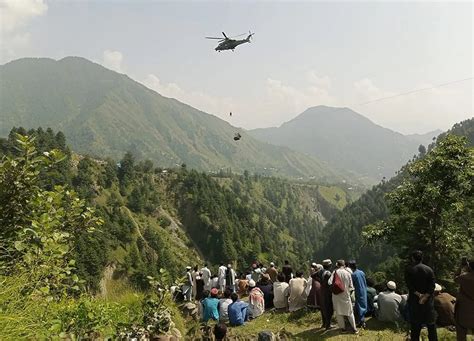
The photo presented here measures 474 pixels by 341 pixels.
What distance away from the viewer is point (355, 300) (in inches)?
416

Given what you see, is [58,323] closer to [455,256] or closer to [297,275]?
[297,275]

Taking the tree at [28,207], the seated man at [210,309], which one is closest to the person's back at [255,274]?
the seated man at [210,309]

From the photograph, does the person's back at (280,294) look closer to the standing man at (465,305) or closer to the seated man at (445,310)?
the seated man at (445,310)

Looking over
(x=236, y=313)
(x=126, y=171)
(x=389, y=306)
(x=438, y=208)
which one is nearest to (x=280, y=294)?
(x=236, y=313)

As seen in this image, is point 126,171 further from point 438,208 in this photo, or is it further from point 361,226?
point 438,208

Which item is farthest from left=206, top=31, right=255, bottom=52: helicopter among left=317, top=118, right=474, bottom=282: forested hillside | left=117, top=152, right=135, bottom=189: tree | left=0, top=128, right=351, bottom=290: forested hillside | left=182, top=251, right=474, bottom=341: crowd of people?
left=317, top=118, right=474, bottom=282: forested hillside

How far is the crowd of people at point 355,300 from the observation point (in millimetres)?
7586

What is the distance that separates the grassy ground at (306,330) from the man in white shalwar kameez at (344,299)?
1.44 feet

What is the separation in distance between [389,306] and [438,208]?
923cm

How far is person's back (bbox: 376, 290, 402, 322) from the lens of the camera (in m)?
10.3

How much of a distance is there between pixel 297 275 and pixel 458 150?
32.8 feet

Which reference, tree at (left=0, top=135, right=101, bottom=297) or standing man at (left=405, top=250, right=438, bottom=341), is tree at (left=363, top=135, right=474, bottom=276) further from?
tree at (left=0, top=135, right=101, bottom=297)

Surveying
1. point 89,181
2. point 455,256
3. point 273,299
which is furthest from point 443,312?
point 89,181

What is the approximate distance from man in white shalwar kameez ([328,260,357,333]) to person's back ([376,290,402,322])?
116 centimetres
